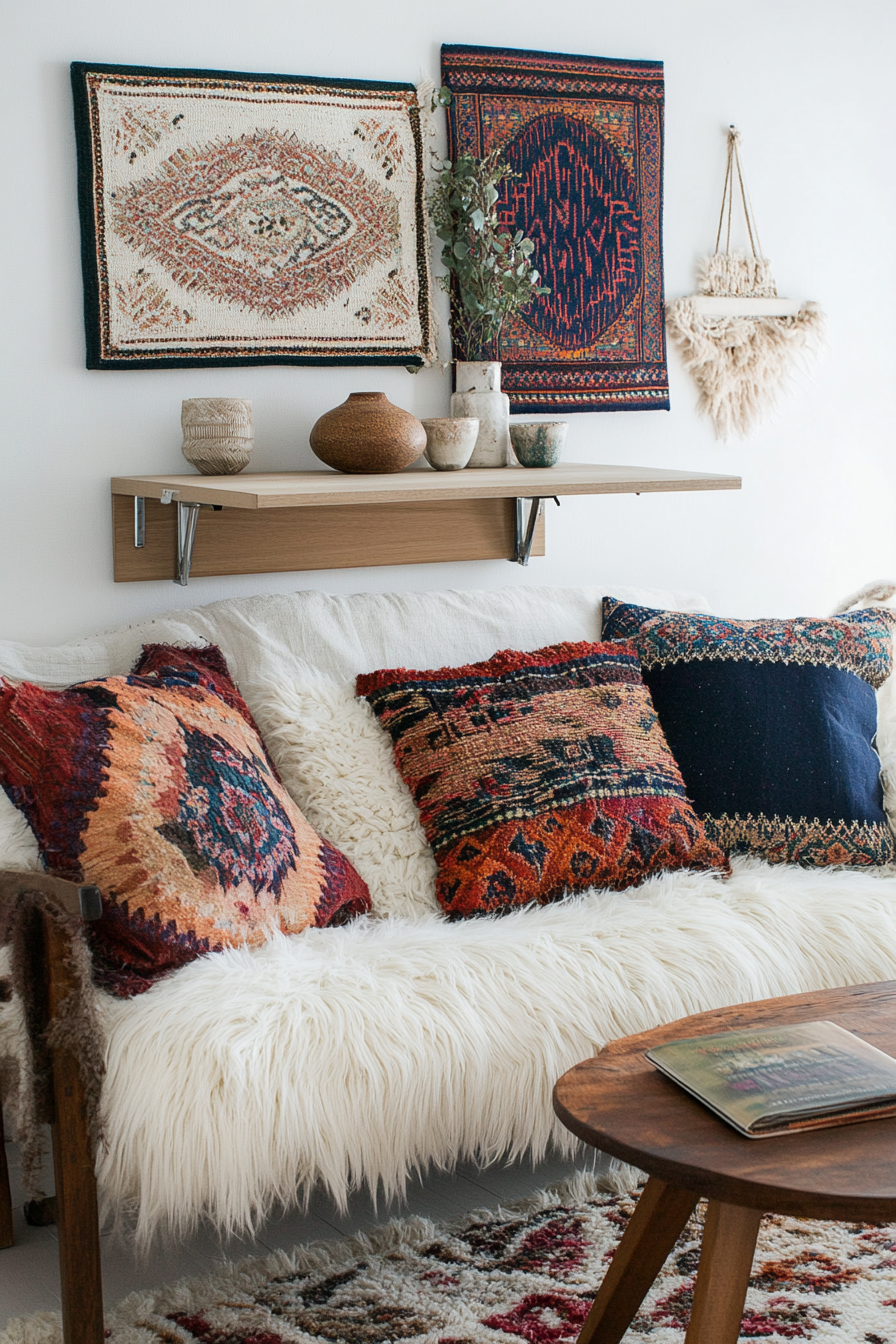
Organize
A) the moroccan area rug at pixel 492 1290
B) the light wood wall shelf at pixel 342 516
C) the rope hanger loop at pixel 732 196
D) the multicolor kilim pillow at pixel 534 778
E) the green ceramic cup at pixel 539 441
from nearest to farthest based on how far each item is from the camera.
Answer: the moroccan area rug at pixel 492 1290 → the multicolor kilim pillow at pixel 534 778 → the light wood wall shelf at pixel 342 516 → the green ceramic cup at pixel 539 441 → the rope hanger loop at pixel 732 196

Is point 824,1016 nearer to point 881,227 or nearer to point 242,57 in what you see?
point 242,57

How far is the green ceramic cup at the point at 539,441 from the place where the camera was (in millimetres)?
2328

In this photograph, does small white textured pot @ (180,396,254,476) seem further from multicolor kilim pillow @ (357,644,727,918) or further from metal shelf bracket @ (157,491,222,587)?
multicolor kilim pillow @ (357,644,727,918)

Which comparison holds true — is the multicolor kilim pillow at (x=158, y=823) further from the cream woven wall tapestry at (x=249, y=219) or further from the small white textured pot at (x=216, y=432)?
the cream woven wall tapestry at (x=249, y=219)

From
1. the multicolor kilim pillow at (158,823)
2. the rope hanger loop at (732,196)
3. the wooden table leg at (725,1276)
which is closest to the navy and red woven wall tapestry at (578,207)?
the rope hanger loop at (732,196)

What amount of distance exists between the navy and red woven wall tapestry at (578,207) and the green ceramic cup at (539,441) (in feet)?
0.69

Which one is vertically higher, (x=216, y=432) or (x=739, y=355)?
(x=739, y=355)

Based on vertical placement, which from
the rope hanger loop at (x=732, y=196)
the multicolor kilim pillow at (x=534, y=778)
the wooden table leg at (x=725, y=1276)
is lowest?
the wooden table leg at (x=725, y=1276)

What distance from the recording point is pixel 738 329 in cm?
274

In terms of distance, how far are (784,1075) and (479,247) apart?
5.47 ft

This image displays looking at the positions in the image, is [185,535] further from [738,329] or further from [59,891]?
[738,329]

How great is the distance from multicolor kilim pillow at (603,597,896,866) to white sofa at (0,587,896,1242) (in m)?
0.07

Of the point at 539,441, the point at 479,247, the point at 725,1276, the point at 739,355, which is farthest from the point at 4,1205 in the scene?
the point at 739,355

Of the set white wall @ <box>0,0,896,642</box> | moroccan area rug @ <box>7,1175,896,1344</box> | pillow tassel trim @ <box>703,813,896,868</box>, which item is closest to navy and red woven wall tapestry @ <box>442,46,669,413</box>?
white wall @ <box>0,0,896,642</box>
